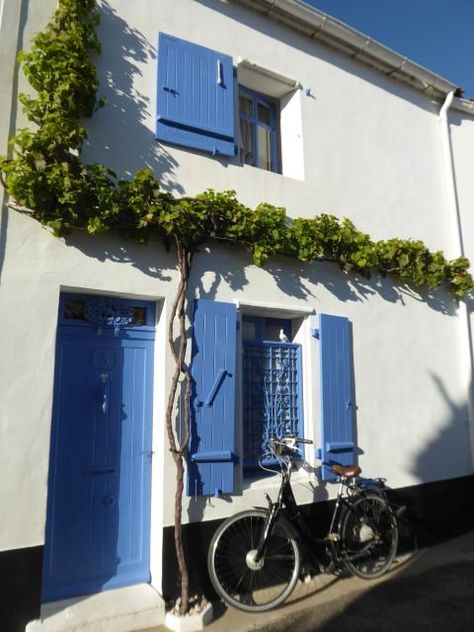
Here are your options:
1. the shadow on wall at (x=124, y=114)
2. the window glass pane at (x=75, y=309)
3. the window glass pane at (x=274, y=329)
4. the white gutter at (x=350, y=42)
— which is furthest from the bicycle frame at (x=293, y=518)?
the white gutter at (x=350, y=42)

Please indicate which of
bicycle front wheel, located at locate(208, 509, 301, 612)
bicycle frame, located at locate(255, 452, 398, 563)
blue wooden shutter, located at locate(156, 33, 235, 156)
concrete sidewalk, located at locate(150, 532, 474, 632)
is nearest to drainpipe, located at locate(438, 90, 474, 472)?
concrete sidewalk, located at locate(150, 532, 474, 632)

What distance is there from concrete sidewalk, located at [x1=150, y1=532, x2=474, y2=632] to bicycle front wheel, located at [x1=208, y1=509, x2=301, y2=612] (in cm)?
14

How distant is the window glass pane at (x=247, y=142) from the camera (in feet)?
17.5

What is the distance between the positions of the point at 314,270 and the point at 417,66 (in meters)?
3.58

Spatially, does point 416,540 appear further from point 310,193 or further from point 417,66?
point 417,66

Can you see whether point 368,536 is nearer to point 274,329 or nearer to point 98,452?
point 274,329

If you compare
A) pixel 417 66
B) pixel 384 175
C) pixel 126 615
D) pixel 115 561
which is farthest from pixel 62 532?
pixel 417 66

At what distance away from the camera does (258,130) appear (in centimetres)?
552

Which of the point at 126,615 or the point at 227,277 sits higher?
the point at 227,277

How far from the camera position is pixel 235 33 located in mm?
5105

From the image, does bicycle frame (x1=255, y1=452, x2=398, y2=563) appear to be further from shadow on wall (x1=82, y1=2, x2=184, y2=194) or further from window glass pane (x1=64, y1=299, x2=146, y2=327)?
shadow on wall (x1=82, y1=2, x2=184, y2=194)

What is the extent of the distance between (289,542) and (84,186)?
10.9ft

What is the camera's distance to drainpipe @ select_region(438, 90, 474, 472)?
6.18 metres

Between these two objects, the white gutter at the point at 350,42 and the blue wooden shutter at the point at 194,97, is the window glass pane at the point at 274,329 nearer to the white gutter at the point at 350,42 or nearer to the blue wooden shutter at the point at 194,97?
the blue wooden shutter at the point at 194,97
